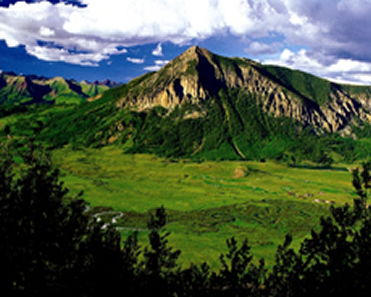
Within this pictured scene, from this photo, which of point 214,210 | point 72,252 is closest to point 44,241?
point 72,252

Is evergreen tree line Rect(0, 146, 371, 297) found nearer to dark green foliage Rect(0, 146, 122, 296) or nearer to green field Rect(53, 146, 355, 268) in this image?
dark green foliage Rect(0, 146, 122, 296)

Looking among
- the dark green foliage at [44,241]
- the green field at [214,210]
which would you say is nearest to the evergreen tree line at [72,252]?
the dark green foliage at [44,241]

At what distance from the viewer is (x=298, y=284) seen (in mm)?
26219

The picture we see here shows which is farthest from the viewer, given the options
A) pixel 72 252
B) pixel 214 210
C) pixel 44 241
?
pixel 214 210

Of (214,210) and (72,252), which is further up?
→ (72,252)

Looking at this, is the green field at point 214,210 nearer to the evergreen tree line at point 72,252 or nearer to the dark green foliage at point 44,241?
the evergreen tree line at point 72,252

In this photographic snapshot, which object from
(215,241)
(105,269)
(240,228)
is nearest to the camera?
(105,269)

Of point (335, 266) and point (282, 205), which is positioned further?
point (282, 205)

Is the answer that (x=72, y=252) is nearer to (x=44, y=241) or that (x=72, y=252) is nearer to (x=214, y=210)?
(x=44, y=241)

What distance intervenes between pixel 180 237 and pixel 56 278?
91033 mm

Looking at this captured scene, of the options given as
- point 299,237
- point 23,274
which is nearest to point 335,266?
point 23,274

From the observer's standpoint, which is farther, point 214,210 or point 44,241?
point 214,210

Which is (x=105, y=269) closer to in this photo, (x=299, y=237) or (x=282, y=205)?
(x=299, y=237)

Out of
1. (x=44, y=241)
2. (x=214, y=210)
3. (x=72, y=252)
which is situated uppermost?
(x=44, y=241)
